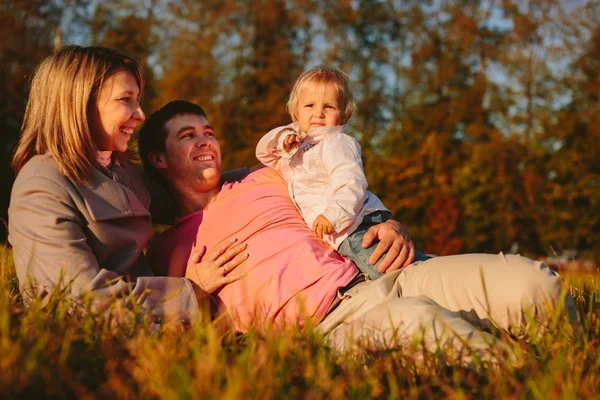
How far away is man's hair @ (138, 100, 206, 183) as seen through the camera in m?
4.10

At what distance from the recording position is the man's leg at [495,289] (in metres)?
2.66

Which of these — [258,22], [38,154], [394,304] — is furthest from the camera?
[258,22]

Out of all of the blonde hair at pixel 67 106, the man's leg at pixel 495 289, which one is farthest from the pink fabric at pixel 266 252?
the blonde hair at pixel 67 106

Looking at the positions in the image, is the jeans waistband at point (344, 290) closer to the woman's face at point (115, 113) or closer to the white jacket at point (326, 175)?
the white jacket at point (326, 175)

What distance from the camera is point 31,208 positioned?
2.94 meters

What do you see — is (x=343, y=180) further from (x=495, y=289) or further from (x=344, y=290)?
(x=495, y=289)

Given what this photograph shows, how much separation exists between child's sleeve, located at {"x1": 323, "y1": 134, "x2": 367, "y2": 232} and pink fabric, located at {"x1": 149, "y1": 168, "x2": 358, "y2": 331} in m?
0.20

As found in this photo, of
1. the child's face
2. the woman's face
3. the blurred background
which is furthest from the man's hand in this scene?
the blurred background

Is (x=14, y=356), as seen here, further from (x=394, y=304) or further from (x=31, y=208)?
(x=394, y=304)

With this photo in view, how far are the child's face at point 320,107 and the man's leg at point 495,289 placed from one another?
52.3 inches

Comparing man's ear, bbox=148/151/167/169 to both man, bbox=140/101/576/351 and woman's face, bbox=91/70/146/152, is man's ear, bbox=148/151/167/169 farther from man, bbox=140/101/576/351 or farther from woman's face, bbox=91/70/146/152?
woman's face, bbox=91/70/146/152

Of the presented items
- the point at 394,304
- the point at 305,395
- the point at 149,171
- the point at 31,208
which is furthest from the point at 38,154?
the point at 305,395

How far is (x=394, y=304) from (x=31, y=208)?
1.68 metres

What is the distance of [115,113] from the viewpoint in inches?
131
